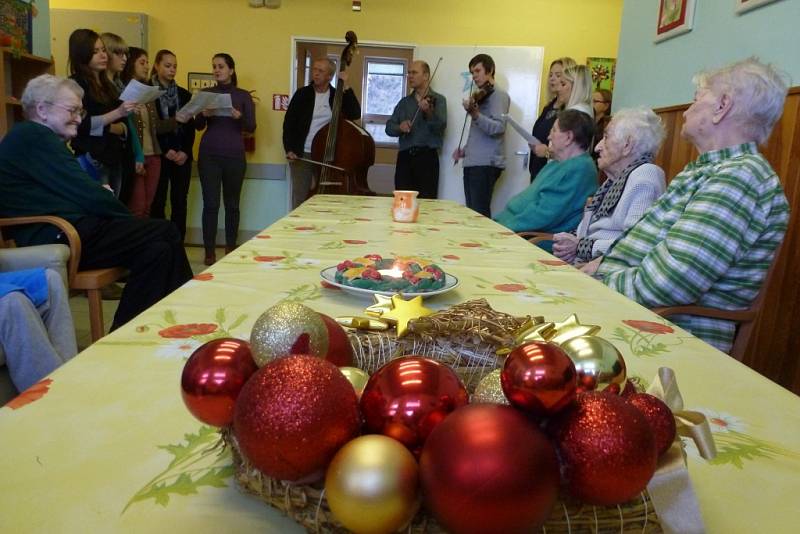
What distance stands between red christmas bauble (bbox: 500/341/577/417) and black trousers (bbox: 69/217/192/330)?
6.49 feet

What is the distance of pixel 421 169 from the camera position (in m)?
4.48

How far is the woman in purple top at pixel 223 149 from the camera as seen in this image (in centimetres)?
428

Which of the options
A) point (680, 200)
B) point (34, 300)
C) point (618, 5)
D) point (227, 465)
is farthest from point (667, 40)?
point (227, 465)

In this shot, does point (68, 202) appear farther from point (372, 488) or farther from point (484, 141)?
point (484, 141)

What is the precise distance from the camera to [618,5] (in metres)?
4.80

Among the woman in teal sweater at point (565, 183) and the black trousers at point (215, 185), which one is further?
the black trousers at point (215, 185)

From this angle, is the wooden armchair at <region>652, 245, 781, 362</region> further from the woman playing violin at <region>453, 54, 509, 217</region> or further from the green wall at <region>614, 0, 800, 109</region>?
the woman playing violin at <region>453, 54, 509, 217</region>

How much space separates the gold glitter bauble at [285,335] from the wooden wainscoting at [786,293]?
1.83 meters

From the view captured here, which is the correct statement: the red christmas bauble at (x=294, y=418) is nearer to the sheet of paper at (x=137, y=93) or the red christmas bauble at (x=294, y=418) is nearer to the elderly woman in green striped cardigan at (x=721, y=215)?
the elderly woman in green striped cardigan at (x=721, y=215)

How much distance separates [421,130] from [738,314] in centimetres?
337

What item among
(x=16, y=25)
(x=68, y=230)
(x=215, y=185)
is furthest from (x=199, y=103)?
(x=68, y=230)

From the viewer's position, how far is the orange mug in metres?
1.86

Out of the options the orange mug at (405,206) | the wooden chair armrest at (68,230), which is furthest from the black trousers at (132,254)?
the orange mug at (405,206)

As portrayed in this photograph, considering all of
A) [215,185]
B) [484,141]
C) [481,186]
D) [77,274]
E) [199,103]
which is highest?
[199,103]
